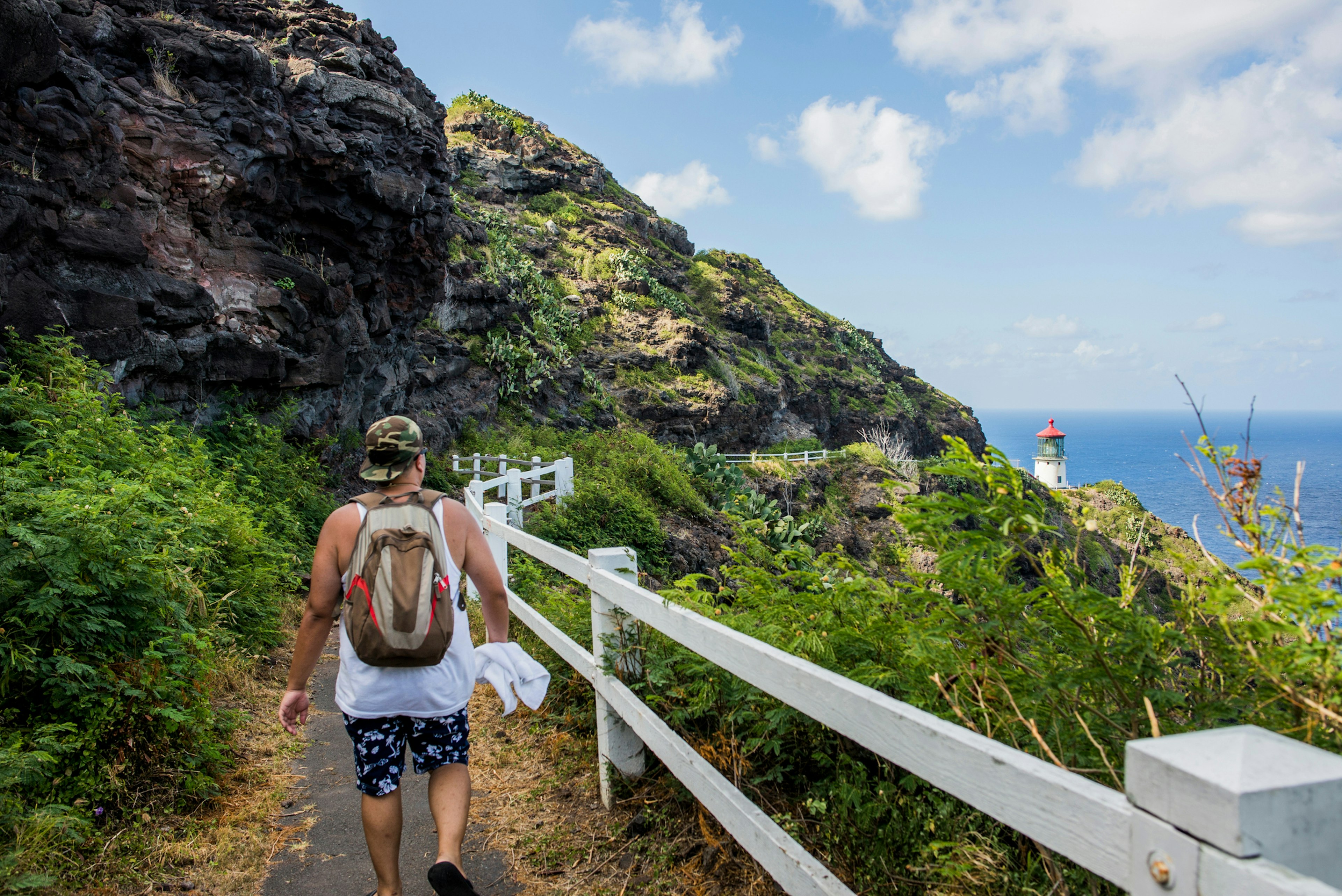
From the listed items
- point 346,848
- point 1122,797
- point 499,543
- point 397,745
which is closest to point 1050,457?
point 499,543

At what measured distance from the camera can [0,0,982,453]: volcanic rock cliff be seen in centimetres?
969

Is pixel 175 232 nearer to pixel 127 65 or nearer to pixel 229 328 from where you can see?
pixel 229 328

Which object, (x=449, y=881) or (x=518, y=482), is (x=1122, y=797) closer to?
(x=449, y=881)

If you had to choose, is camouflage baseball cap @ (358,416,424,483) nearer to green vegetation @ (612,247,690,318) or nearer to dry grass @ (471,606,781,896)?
dry grass @ (471,606,781,896)

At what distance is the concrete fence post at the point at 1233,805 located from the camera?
1107mm

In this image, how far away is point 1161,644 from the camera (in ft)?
7.42

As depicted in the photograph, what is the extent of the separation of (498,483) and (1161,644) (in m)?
9.97

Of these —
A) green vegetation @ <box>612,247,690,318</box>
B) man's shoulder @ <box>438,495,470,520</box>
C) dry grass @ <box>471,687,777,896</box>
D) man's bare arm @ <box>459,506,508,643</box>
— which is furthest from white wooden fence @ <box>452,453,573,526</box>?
green vegetation @ <box>612,247,690,318</box>

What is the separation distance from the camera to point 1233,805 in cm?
110

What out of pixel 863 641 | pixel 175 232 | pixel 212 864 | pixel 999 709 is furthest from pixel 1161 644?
pixel 175 232

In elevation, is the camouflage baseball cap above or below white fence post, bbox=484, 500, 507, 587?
above

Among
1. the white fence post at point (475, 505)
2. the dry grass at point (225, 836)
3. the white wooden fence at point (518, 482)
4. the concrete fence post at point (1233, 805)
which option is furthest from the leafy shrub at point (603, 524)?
the concrete fence post at point (1233, 805)

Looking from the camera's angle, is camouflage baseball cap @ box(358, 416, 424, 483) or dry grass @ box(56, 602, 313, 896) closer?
camouflage baseball cap @ box(358, 416, 424, 483)

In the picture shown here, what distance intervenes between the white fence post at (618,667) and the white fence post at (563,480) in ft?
35.3
